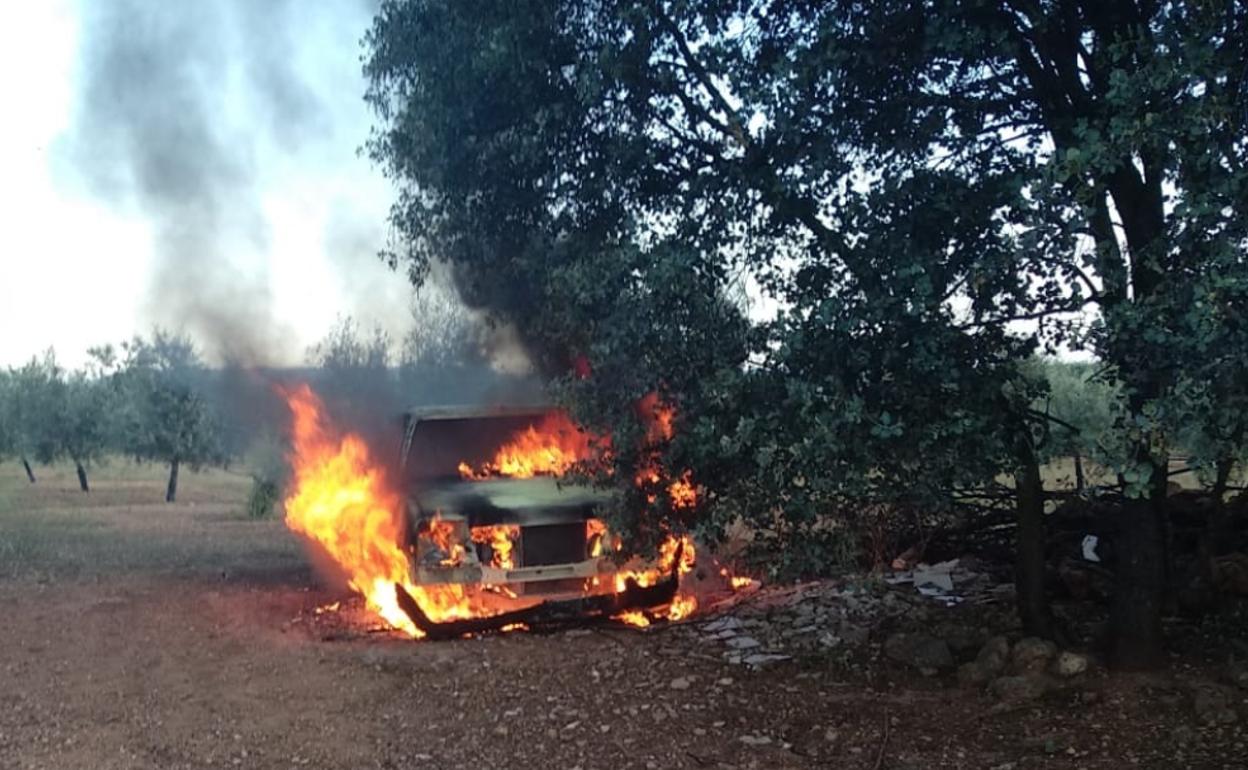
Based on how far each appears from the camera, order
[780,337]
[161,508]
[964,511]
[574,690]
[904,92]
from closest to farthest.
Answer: [780,337] → [904,92] → [574,690] → [964,511] → [161,508]

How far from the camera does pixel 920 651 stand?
6.75 meters

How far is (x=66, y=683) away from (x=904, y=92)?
21.7 feet

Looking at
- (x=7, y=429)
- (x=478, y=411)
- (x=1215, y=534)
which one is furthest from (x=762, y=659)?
(x=7, y=429)

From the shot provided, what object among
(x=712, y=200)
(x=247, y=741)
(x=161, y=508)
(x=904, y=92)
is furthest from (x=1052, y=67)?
(x=161, y=508)

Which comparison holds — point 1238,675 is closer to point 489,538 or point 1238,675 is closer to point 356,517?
point 489,538

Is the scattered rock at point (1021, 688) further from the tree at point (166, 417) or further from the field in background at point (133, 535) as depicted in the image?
the tree at point (166, 417)

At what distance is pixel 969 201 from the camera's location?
5441 millimetres

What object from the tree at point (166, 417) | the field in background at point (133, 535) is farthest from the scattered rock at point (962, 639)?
the tree at point (166, 417)

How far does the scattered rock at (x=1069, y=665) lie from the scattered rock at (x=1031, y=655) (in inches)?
2.0

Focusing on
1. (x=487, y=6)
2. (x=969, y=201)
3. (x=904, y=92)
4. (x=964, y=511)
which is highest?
(x=487, y=6)

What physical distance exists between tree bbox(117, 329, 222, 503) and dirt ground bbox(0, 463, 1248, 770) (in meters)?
14.3

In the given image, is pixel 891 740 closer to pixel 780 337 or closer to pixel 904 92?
pixel 780 337

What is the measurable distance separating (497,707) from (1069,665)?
11.1ft

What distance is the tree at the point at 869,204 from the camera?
4.55 m
